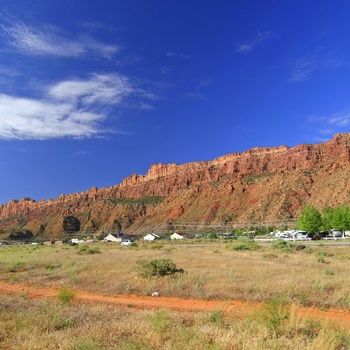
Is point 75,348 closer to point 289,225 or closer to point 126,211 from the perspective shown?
point 289,225

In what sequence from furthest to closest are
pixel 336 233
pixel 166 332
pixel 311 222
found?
1. pixel 336 233
2. pixel 311 222
3. pixel 166 332

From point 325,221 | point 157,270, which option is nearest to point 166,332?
point 157,270

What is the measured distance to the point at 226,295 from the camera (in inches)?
576

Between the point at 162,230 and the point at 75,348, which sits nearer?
the point at 75,348

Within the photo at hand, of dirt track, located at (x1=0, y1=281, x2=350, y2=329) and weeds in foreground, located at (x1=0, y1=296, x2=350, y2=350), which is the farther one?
dirt track, located at (x1=0, y1=281, x2=350, y2=329)

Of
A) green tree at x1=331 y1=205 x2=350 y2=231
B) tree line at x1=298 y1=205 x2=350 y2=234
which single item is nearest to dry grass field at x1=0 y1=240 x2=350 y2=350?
green tree at x1=331 y1=205 x2=350 y2=231

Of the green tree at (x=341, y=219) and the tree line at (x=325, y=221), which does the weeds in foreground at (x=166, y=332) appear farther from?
the tree line at (x=325, y=221)

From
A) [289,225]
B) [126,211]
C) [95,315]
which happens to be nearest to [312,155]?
[289,225]

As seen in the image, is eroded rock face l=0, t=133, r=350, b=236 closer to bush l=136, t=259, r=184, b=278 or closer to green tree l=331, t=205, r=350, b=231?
green tree l=331, t=205, r=350, b=231

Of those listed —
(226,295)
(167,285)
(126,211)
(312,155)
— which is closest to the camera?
(226,295)

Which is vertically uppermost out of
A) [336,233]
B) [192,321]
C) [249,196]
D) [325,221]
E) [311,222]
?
[249,196]

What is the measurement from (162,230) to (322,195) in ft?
194

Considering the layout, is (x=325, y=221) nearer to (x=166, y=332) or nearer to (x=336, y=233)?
(x=336, y=233)

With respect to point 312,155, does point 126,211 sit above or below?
below
